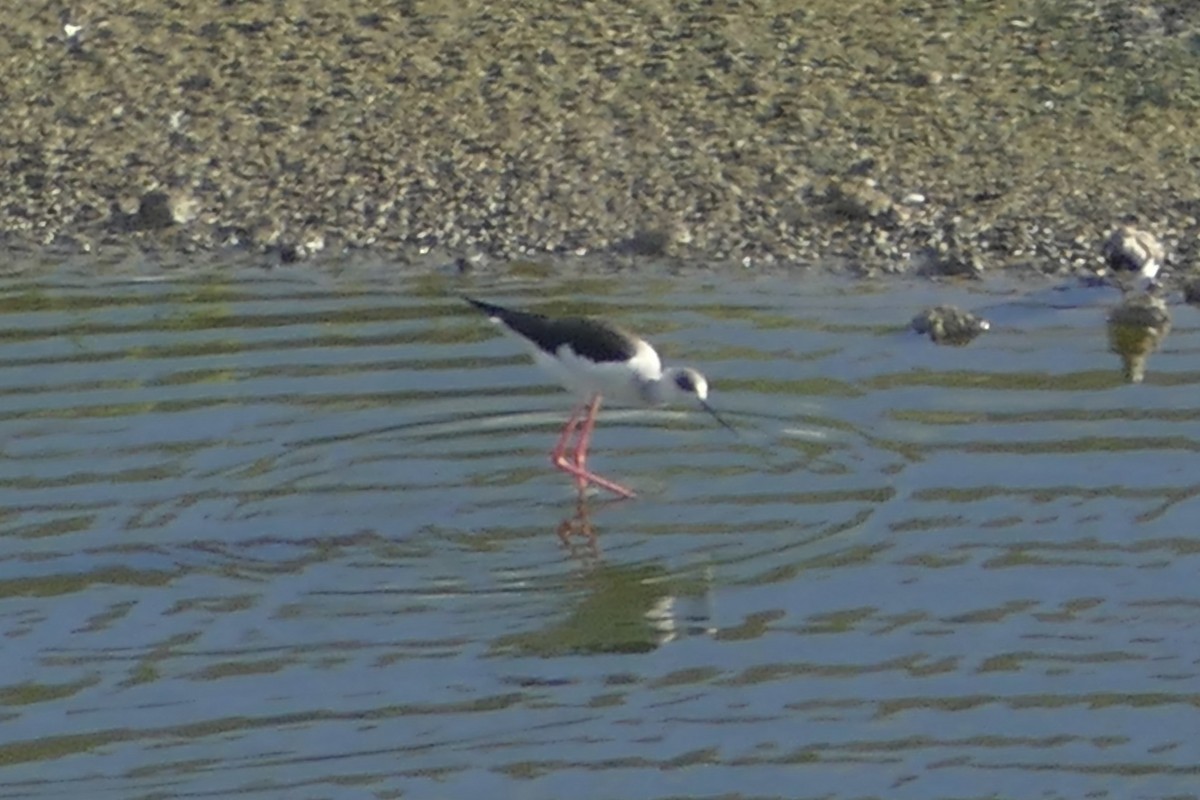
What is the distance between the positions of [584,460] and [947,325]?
1709 mm

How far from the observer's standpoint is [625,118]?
40.1 feet

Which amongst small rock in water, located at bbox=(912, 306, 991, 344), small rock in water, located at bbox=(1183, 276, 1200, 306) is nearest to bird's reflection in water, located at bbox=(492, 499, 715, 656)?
small rock in water, located at bbox=(912, 306, 991, 344)

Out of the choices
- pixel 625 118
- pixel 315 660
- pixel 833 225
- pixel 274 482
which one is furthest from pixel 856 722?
pixel 625 118

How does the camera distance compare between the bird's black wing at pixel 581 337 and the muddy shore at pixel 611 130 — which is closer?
the bird's black wing at pixel 581 337

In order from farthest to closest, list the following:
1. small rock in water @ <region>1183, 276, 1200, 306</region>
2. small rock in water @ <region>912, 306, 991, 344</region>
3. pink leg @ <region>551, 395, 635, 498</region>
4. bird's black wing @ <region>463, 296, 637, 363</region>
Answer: small rock in water @ <region>1183, 276, 1200, 306</region>, small rock in water @ <region>912, 306, 991, 344</region>, bird's black wing @ <region>463, 296, 637, 363</region>, pink leg @ <region>551, 395, 635, 498</region>

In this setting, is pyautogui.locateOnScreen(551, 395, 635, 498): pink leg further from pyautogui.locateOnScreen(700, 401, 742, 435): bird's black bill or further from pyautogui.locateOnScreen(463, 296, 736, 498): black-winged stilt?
pyautogui.locateOnScreen(700, 401, 742, 435): bird's black bill

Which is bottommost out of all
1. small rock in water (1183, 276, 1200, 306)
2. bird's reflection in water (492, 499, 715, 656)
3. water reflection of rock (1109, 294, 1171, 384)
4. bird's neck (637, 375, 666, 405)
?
bird's reflection in water (492, 499, 715, 656)

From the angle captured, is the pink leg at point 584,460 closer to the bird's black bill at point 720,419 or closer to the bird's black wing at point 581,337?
the bird's black wing at point 581,337

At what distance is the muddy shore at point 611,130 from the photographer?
37.3 ft

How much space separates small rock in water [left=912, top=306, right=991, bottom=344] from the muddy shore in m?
0.87

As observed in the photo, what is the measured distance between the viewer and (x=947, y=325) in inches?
395

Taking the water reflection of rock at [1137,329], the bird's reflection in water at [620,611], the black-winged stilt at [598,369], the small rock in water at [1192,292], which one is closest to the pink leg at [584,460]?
the black-winged stilt at [598,369]

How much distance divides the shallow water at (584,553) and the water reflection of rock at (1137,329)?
0.10 m

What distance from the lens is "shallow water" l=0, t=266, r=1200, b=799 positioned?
22.8 feet
